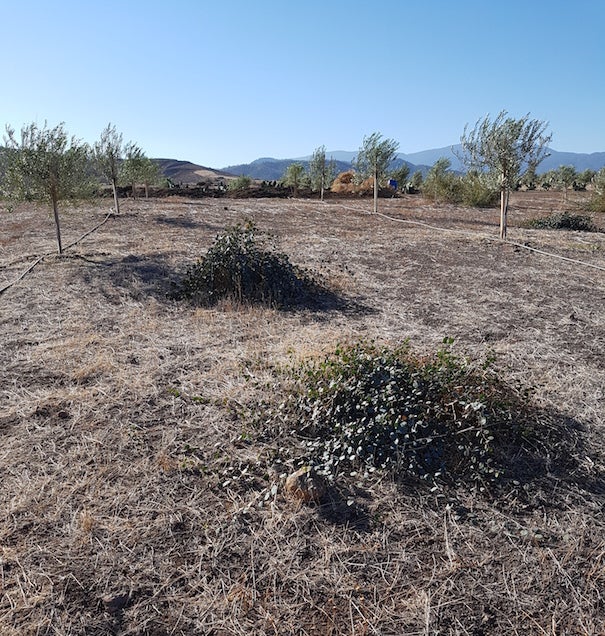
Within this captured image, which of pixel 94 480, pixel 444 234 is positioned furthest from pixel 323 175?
pixel 94 480

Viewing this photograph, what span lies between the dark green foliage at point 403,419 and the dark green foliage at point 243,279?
3.49 metres

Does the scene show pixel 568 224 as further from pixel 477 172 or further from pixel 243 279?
pixel 243 279

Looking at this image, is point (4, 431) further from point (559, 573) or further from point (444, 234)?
point (444, 234)

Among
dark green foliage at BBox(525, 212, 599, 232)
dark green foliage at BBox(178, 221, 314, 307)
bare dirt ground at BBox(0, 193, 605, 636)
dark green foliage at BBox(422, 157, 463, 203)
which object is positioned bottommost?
bare dirt ground at BBox(0, 193, 605, 636)

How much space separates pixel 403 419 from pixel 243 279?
15.3 ft

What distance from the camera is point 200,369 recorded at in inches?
195

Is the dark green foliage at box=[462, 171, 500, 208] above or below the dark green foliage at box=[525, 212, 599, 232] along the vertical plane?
above

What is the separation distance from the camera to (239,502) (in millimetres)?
3070

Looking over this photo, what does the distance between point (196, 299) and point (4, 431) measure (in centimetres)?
387

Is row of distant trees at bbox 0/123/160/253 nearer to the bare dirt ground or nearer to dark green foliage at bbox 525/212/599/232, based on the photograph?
the bare dirt ground

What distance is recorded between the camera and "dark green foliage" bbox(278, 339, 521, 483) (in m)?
3.34

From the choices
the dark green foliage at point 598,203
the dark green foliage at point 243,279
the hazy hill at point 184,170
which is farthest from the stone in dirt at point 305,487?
the hazy hill at point 184,170

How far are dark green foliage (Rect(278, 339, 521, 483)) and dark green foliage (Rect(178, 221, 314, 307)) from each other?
349cm

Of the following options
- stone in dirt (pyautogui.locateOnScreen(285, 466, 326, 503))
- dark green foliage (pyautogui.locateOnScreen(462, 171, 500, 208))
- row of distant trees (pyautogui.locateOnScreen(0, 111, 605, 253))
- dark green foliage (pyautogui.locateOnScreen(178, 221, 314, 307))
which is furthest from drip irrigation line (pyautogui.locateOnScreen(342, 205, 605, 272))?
stone in dirt (pyautogui.locateOnScreen(285, 466, 326, 503))
